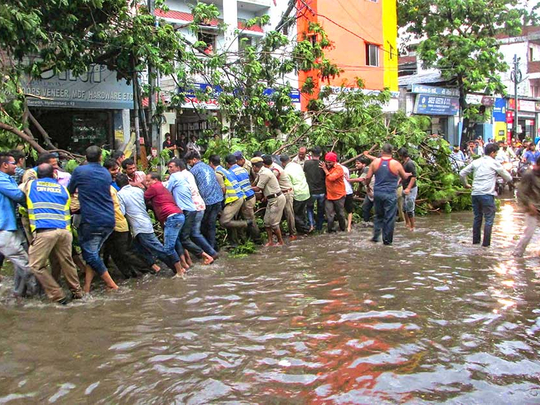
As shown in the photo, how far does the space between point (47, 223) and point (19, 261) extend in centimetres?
76

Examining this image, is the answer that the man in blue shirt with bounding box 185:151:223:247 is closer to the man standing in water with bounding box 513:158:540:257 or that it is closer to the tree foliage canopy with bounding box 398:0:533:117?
the man standing in water with bounding box 513:158:540:257

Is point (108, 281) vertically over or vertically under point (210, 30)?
under

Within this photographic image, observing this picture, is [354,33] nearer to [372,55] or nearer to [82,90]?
[372,55]

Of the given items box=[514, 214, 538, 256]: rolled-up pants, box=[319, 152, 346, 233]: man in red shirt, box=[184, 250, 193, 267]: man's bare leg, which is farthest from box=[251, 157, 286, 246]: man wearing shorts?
box=[514, 214, 538, 256]: rolled-up pants

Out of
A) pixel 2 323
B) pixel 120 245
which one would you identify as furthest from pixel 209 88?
pixel 2 323

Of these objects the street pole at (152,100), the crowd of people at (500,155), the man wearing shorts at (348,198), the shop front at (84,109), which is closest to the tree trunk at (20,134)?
the street pole at (152,100)

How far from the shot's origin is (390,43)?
2781cm

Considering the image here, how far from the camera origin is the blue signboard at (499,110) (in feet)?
110

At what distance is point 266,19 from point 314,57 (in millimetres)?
1609

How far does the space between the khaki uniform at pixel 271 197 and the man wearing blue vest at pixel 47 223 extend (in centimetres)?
428

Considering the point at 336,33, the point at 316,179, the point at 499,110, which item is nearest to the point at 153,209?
the point at 316,179

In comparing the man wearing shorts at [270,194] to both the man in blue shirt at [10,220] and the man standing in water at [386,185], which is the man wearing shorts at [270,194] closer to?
the man standing in water at [386,185]

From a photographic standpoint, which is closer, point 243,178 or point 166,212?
point 166,212

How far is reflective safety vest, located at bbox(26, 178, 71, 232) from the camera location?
634cm
